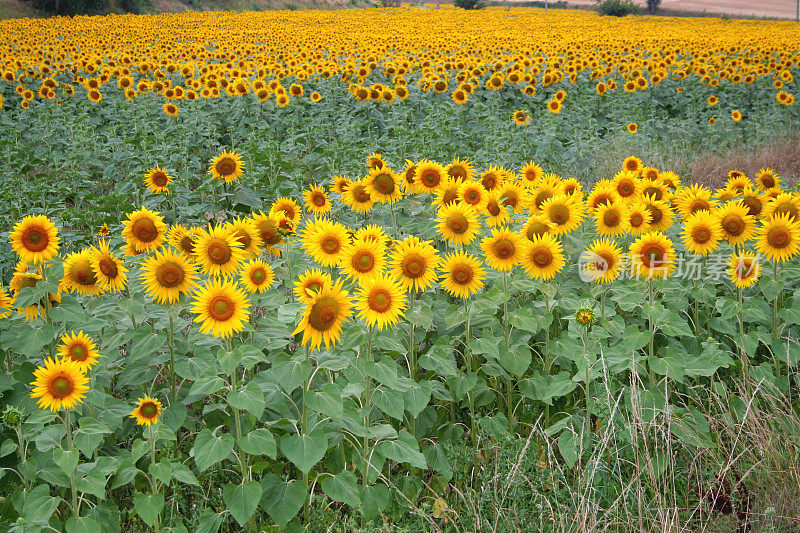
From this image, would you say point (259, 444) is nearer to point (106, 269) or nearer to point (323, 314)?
point (323, 314)

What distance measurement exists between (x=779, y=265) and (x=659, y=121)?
862cm

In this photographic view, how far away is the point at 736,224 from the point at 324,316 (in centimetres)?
269

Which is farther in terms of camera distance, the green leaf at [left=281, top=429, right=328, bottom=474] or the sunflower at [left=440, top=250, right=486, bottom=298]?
the sunflower at [left=440, top=250, right=486, bottom=298]

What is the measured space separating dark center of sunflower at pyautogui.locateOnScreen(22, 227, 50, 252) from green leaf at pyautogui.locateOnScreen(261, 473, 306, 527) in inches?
65.3

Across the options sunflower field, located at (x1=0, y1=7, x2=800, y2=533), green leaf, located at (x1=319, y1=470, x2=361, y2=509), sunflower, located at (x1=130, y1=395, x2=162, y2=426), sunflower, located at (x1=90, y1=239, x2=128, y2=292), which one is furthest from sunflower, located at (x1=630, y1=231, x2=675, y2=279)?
sunflower, located at (x1=90, y1=239, x2=128, y2=292)

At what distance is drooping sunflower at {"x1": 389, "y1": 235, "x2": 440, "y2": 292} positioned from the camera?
3115 mm

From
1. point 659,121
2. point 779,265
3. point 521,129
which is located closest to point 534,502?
point 779,265

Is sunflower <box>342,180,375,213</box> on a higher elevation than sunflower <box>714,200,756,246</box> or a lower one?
higher

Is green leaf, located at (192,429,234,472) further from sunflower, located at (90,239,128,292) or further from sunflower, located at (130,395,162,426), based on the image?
sunflower, located at (90,239,128,292)

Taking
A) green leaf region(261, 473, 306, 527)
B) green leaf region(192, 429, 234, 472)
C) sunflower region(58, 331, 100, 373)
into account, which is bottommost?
green leaf region(261, 473, 306, 527)

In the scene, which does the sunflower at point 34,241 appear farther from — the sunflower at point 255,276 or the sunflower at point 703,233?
the sunflower at point 703,233

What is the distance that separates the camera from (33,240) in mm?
3193

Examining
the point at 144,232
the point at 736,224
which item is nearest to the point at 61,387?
the point at 144,232

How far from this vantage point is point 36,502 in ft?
8.67
